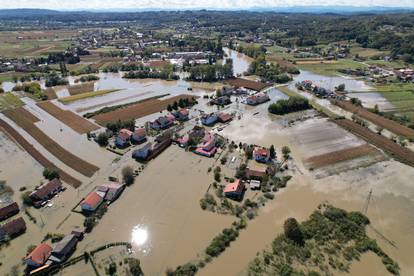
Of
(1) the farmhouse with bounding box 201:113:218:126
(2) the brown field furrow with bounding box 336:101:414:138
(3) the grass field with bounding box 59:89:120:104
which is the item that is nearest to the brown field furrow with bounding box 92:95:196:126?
(1) the farmhouse with bounding box 201:113:218:126

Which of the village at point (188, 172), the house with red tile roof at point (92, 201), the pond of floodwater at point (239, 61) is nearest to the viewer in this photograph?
the village at point (188, 172)

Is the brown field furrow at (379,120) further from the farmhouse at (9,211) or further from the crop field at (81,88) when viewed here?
the crop field at (81,88)

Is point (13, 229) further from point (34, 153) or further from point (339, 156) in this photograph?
point (339, 156)

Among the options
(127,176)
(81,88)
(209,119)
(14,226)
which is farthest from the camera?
(81,88)

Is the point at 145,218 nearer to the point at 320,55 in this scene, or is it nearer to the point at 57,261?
the point at 57,261

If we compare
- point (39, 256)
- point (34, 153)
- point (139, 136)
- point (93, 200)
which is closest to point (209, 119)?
point (139, 136)

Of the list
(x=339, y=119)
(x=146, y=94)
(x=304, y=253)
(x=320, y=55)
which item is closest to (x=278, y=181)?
(x=304, y=253)

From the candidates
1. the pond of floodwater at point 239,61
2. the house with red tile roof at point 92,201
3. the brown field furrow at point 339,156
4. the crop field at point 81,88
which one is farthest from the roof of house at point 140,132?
the pond of floodwater at point 239,61
